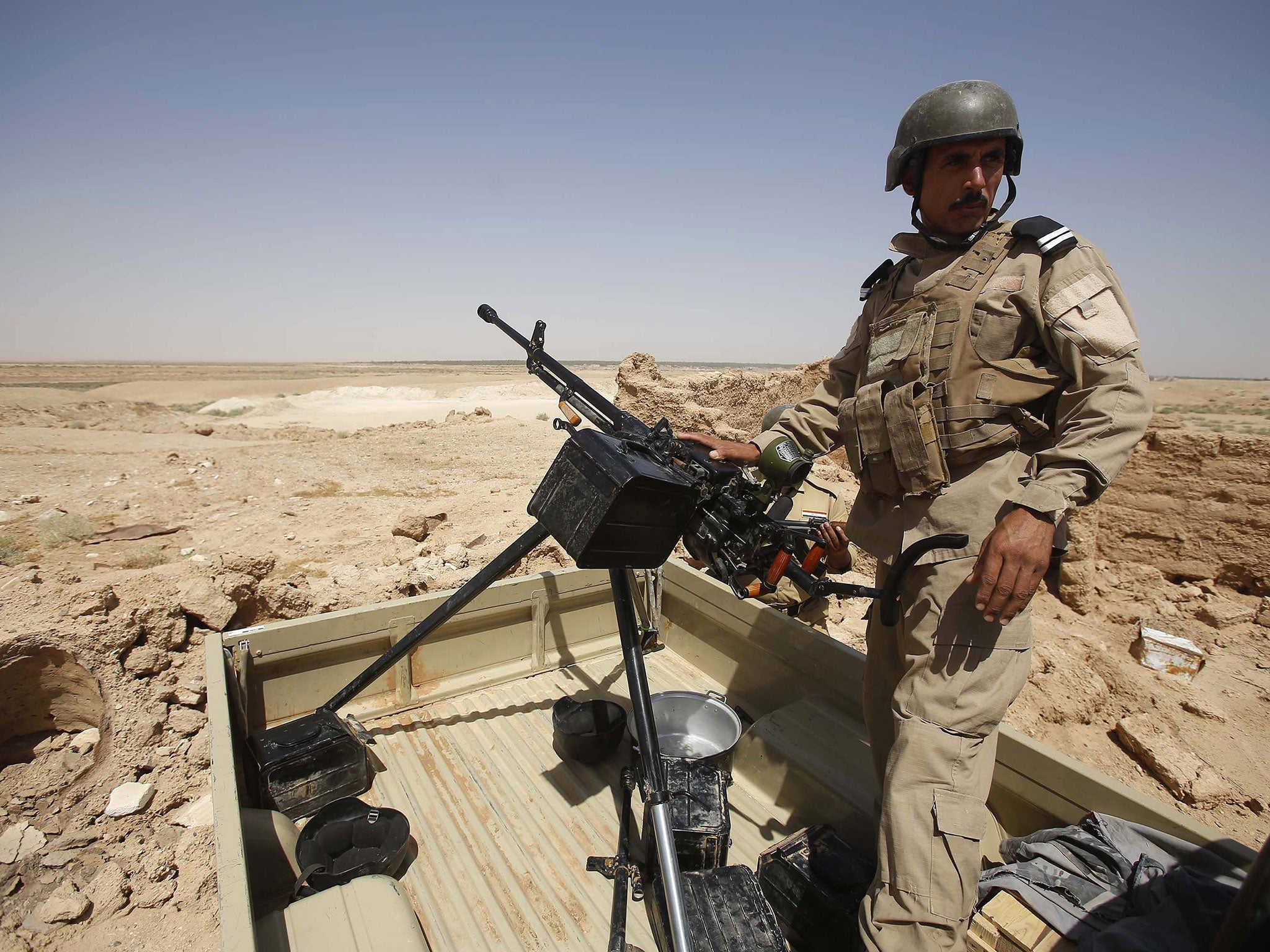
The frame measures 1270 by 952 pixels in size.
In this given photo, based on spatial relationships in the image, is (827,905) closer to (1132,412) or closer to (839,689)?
(839,689)

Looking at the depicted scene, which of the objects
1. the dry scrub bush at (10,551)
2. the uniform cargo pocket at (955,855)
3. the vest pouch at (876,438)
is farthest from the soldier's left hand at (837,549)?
the dry scrub bush at (10,551)

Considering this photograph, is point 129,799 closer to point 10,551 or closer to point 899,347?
point 899,347

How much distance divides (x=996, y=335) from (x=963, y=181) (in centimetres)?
54

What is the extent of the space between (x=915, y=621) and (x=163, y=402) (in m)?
38.2

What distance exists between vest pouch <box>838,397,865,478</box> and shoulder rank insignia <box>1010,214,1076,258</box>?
0.68 metres

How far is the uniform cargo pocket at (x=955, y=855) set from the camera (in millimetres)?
1660

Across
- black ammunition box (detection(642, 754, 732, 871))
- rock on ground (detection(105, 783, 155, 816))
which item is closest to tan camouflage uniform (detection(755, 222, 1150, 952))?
black ammunition box (detection(642, 754, 732, 871))

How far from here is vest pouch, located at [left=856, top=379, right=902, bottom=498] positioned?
6.94 ft

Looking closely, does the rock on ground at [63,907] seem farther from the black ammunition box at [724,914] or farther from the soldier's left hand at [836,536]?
the soldier's left hand at [836,536]

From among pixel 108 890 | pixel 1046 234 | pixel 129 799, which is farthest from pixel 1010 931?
pixel 129 799

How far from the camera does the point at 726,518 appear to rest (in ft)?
7.13

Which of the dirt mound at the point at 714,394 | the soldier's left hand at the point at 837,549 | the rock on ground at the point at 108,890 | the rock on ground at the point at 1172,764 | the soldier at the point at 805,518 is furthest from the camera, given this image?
the dirt mound at the point at 714,394

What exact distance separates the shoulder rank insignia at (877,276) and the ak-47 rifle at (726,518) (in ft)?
2.17

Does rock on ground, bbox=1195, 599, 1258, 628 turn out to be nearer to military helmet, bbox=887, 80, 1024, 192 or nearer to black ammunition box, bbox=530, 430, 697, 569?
military helmet, bbox=887, 80, 1024, 192
